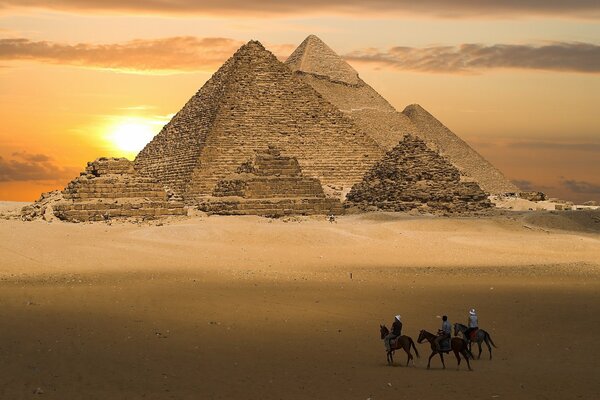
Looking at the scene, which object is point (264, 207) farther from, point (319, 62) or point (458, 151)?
point (458, 151)

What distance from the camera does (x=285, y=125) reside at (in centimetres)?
6894

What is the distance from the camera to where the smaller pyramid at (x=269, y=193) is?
38.0 meters

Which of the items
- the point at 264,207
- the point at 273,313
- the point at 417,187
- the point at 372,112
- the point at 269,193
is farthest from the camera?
the point at 372,112

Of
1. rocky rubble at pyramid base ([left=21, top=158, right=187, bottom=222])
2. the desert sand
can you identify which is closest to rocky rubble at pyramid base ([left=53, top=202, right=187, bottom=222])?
rocky rubble at pyramid base ([left=21, top=158, right=187, bottom=222])

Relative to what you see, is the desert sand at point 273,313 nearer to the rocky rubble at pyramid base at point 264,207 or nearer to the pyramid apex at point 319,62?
the rocky rubble at pyramid base at point 264,207

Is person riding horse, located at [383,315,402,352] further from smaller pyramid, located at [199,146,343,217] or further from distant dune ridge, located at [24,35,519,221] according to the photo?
smaller pyramid, located at [199,146,343,217]

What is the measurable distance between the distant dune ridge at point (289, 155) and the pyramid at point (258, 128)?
0.09 metres

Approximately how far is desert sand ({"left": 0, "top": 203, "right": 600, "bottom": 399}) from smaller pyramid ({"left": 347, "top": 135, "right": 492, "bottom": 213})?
12.7 meters

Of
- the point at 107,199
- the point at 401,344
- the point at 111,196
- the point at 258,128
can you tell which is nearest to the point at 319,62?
the point at 258,128

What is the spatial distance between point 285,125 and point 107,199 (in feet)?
119

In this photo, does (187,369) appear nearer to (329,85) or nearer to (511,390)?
(511,390)

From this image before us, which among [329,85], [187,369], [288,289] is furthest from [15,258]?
[329,85]

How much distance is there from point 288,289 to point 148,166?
5248 cm

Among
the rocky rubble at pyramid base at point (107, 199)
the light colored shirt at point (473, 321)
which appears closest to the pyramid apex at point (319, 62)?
the rocky rubble at pyramid base at point (107, 199)
